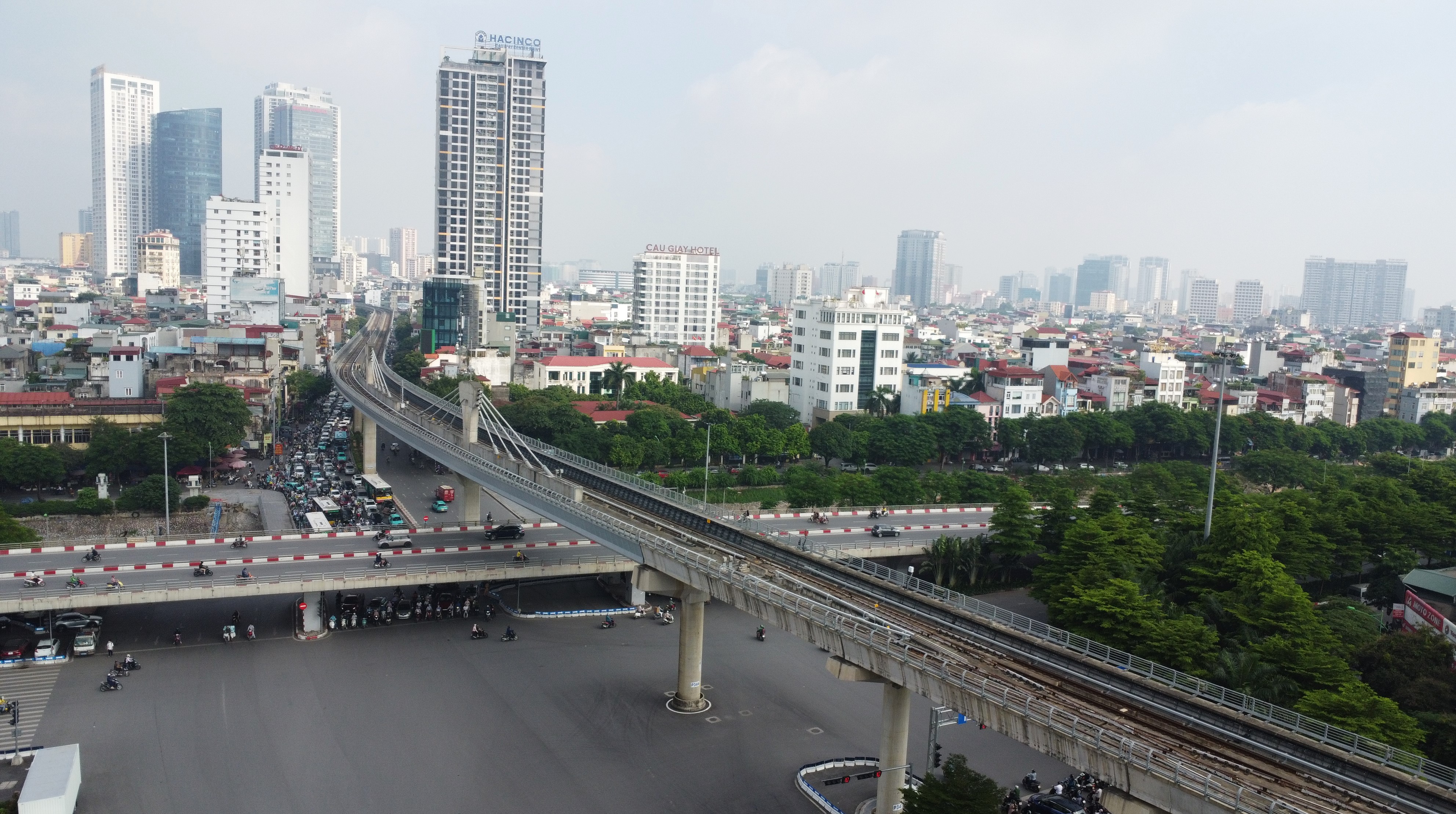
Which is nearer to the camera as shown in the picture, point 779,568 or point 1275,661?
point 1275,661

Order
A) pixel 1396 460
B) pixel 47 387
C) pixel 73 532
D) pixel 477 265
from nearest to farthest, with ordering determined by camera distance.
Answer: pixel 73 532 < pixel 1396 460 < pixel 47 387 < pixel 477 265

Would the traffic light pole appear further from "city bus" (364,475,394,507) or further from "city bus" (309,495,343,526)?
"city bus" (364,475,394,507)

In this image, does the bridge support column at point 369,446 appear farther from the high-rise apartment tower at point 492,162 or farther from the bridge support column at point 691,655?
the high-rise apartment tower at point 492,162

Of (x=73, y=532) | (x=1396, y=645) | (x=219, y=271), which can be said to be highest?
(x=219, y=271)

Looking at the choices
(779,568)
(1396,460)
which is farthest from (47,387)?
(1396,460)

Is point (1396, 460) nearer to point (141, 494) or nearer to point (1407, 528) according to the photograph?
point (1407, 528)

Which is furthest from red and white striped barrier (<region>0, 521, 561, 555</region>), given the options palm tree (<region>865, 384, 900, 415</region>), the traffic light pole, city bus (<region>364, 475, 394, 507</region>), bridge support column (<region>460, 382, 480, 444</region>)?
palm tree (<region>865, 384, 900, 415</region>)

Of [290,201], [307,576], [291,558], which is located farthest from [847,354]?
[290,201]

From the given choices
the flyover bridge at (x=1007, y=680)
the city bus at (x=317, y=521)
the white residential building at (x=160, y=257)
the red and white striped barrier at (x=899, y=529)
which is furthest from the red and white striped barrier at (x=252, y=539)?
the white residential building at (x=160, y=257)
